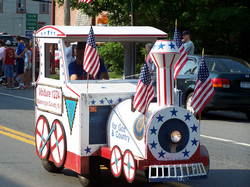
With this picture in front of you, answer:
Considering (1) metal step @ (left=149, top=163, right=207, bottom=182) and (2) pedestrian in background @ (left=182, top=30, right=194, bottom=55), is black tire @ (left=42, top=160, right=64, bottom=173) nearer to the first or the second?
(1) metal step @ (left=149, top=163, right=207, bottom=182)

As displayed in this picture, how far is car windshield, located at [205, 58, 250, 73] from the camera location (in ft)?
39.1

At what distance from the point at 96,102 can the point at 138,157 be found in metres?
0.91

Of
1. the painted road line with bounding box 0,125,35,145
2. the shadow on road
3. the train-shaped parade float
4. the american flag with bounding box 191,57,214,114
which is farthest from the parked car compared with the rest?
the american flag with bounding box 191,57,214,114

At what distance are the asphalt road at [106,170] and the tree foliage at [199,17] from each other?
24.9 ft

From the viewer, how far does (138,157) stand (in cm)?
475

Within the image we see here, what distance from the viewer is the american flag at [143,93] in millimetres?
4652

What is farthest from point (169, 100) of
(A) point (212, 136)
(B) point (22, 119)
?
(B) point (22, 119)

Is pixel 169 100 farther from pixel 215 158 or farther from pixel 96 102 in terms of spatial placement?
pixel 215 158

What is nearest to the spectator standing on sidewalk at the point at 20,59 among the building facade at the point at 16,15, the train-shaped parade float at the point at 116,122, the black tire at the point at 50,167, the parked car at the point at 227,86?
the parked car at the point at 227,86

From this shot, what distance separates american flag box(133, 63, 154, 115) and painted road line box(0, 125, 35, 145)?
4342mm

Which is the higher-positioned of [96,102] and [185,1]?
[185,1]

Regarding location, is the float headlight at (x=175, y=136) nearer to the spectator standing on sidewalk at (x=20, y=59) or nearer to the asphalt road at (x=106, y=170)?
the asphalt road at (x=106, y=170)

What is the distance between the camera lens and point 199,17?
66.2 ft

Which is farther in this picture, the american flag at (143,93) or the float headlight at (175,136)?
the float headlight at (175,136)
